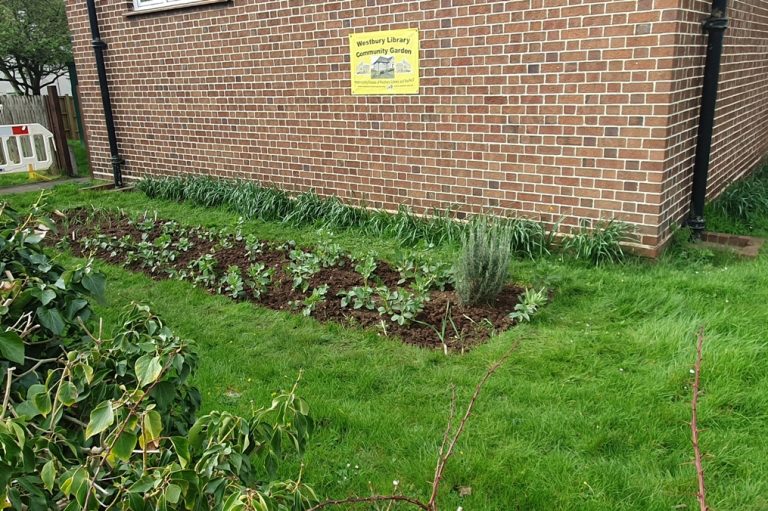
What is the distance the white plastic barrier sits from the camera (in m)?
10.8

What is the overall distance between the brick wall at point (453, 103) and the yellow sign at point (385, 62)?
0.31 feet

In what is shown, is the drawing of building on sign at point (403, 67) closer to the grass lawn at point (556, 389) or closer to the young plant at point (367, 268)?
the young plant at point (367, 268)

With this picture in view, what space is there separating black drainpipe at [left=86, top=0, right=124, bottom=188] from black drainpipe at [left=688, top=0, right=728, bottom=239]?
791 cm

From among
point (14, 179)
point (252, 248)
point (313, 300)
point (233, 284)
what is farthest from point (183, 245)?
point (14, 179)

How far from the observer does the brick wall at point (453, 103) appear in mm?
5113

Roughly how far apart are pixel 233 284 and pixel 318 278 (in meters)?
0.67

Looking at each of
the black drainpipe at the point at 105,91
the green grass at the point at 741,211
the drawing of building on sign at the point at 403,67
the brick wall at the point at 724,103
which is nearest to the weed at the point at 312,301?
the drawing of building on sign at the point at 403,67

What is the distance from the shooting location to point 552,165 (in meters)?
5.64

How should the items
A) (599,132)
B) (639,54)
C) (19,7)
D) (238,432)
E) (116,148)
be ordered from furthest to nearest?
(19,7)
(116,148)
(599,132)
(639,54)
(238,432)

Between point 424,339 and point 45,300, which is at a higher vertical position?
point 45,300

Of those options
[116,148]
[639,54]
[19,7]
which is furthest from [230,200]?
[19,7]

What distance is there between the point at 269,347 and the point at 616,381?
2.11 m

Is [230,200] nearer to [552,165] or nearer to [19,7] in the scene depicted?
[552,165]

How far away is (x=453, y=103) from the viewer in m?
6.16
